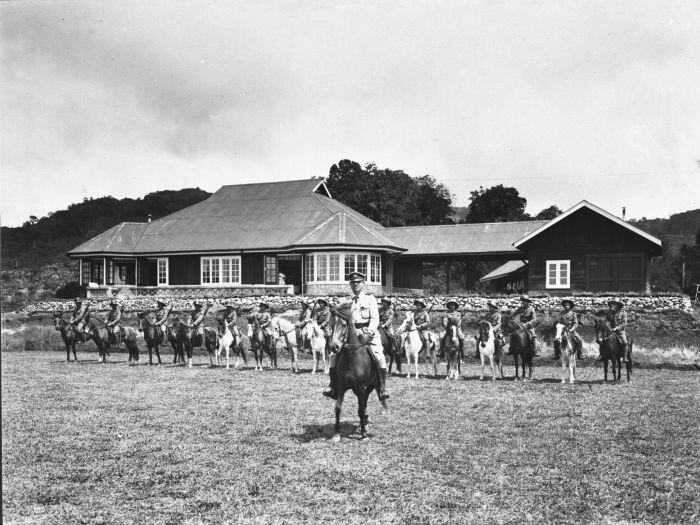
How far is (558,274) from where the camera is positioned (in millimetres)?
35094

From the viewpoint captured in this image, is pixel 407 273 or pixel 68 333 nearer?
pixel 68 333

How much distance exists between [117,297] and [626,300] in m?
28.6

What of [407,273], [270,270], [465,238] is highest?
[465,238]

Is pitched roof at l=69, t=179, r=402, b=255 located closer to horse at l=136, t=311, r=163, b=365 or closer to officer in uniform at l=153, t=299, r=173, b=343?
officer in uniform at l=153, t=299, r=173, b=343

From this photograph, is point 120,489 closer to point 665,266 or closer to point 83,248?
point 83,248

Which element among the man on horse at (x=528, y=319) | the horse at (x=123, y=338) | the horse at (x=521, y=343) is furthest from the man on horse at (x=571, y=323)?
the horse at (x=123, y=338)

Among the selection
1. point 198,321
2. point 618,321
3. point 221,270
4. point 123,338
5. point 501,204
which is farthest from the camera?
point 501,204

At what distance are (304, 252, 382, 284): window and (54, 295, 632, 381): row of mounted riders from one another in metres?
12.8

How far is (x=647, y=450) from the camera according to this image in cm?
980

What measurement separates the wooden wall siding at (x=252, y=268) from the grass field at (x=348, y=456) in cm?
2378

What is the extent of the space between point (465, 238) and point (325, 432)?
106ft

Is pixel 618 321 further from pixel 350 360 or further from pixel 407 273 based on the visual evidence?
pixel 407 273

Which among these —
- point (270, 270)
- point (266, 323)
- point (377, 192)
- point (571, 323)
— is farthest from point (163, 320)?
point (377, 192)

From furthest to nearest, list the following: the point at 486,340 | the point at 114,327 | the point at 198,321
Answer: the point at 114,327 → the point at 198,321 → the point at 486,340
